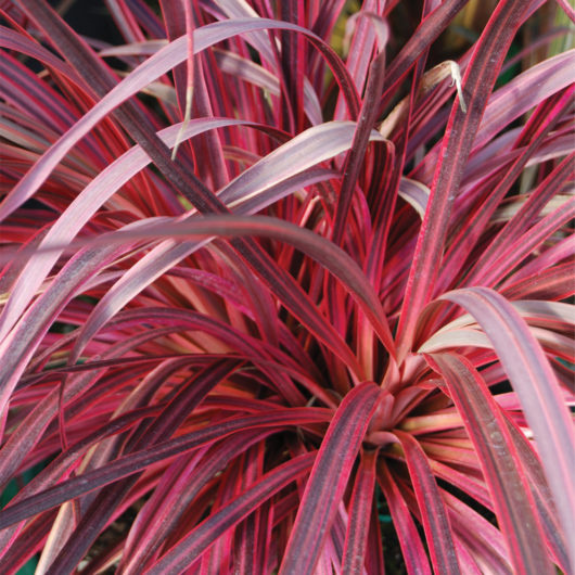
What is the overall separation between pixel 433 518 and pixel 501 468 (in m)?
0.08

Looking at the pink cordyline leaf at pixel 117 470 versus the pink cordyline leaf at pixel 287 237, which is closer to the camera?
the pink cordyline leaf at pixel 287 237

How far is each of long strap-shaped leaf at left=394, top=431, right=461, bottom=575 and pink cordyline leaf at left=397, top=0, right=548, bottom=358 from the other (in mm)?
104

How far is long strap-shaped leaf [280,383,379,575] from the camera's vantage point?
297mm

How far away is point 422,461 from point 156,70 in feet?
0.95

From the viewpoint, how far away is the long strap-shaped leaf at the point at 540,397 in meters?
0.23

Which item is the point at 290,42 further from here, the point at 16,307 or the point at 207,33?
the point at 16,307

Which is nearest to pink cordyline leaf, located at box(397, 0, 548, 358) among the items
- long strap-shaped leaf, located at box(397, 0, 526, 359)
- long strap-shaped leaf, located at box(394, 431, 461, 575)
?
long strap-shaped leaf, located at box(397, 0, 526, 359)

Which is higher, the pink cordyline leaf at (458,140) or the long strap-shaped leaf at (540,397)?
the pink cordyline leaf at (458,140)

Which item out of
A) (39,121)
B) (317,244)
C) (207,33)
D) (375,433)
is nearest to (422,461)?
(375,433)

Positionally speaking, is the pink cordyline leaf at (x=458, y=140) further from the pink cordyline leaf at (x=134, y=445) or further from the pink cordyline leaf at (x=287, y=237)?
the pink cordyline leaf at (x=134, y=445)

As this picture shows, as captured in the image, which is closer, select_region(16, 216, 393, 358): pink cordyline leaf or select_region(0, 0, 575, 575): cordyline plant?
select_region(16, 216, 393, 358): pink cordyline leaf

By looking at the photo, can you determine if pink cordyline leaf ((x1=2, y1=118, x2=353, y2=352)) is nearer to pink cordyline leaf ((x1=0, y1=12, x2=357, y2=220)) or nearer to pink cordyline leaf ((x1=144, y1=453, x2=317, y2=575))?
→ pink cordyline leaf ((x1=0, y1=12, x2=357, y2=220))

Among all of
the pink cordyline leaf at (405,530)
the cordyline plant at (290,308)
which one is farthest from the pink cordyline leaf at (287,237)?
the pink cordyline leaf at (405,530)

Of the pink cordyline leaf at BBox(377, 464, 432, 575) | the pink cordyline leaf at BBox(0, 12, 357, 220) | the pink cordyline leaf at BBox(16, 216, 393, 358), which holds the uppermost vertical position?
the pink cordyline leaf at BBox(0, 12, 357, 220)
